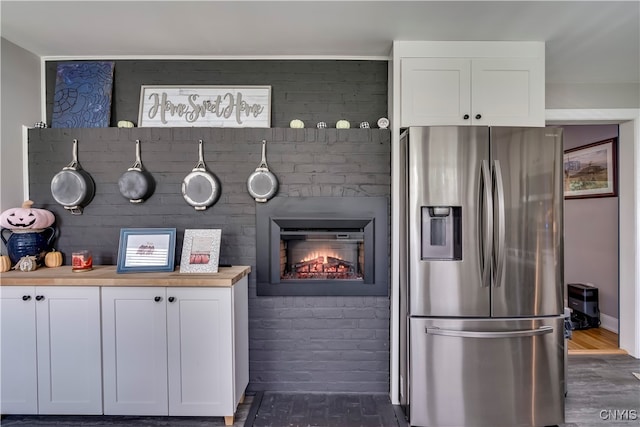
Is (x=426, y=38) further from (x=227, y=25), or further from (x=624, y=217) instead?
(x=624, y=217)

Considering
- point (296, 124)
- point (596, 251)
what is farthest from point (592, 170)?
point (296, 124)

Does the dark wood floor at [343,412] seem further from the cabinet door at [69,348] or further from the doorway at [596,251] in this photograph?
the doorway at [596,251]

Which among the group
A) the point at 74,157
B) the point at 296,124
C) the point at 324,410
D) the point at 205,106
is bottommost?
the point at 324,410

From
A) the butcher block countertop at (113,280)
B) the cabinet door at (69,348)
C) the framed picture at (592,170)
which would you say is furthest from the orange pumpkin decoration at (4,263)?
the framed picture at (592,170)

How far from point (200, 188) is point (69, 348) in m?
1.26

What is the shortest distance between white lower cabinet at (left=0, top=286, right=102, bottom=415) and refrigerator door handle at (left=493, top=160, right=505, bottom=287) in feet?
7.92

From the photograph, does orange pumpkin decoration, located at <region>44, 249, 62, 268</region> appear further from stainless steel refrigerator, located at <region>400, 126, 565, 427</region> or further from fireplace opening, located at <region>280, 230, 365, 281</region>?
stainless steel refrigerator, located at <region>400, 126, 565, 427</region>

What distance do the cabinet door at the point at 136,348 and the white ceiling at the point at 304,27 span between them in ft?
5.48

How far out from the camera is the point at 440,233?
2057 millimetres

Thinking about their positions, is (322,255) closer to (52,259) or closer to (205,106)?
(205,106)

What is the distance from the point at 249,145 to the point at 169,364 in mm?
1542

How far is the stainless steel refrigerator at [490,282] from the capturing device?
1.97m

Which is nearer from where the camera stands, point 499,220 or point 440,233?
point 499,220

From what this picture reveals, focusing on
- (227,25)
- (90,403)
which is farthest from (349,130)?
(90,403)
